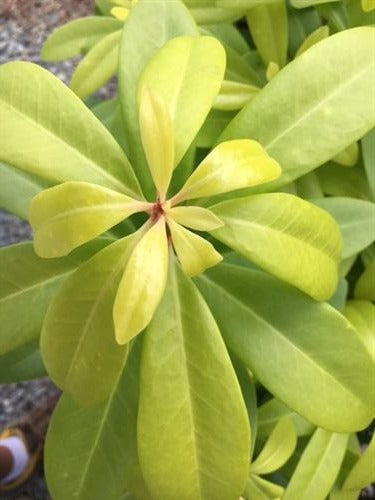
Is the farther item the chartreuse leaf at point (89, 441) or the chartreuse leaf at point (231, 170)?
the chartreuse leaf at point (89, 441)

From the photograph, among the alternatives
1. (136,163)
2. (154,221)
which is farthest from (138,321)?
(136,163)

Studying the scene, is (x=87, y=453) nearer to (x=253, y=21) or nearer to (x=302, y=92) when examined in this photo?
(x=302, y=92)

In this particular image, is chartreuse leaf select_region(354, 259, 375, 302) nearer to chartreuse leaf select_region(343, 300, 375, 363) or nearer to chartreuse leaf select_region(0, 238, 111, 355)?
chartreuse leaf select_region(343, 300, 375, 363)

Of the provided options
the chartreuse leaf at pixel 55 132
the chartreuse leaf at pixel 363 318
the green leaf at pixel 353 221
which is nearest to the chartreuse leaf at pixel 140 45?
the chartreuse leaf at pixel 55 132

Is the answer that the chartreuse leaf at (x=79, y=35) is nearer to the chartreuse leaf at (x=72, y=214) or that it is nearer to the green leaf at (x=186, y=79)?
the green leaf at (x=186, y=79)

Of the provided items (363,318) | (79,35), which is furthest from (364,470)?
(79,35)
